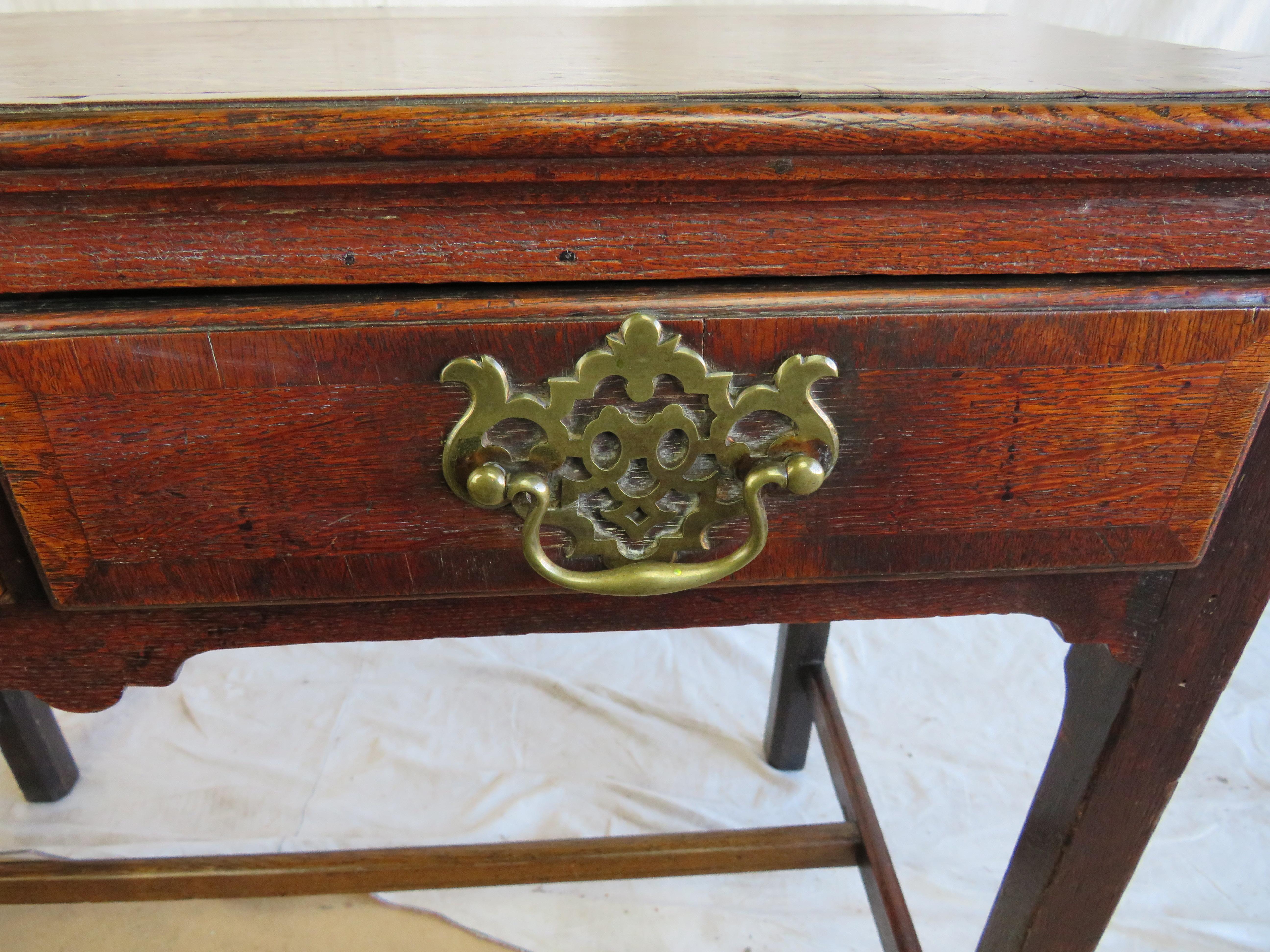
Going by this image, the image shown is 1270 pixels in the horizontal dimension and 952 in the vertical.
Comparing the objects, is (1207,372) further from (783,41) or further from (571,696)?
(571,696)

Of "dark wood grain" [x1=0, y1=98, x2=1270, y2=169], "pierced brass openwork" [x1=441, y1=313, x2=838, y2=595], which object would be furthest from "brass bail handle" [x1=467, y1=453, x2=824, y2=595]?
"dark wood grain" [x1=0, y1=98, x2=1270, y2=169]

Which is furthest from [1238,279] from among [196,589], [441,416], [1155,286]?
[196,589]

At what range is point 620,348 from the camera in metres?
0.37

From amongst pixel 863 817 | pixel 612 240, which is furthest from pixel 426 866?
pixel 612 240

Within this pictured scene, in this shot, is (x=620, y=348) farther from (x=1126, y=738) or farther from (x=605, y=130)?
(x=1126, y=738)

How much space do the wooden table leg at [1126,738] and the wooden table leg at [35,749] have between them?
0.96 meters

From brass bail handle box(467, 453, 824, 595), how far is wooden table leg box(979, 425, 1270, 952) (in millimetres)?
219

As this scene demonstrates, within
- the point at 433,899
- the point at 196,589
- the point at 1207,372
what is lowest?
the point at 433,899

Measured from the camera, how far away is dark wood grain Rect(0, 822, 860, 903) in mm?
860

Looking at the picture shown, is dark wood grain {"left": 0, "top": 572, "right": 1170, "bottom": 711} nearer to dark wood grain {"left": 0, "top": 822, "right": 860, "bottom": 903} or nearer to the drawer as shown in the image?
the drawer

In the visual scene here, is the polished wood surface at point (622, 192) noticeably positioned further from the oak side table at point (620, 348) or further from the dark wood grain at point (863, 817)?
the dark wood grain at point (863, 817)

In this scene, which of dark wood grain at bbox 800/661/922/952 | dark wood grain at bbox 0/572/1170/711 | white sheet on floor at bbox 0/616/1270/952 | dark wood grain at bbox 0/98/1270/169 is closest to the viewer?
dark wood grain at bbox 0/98/1270/169

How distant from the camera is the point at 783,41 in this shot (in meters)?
0.57

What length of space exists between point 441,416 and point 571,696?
86 centimetres
